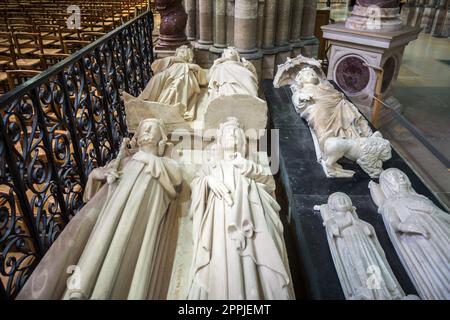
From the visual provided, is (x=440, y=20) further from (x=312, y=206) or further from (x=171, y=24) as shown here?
(x=312, y=206)

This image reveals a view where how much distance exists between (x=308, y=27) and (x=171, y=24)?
9.20ft

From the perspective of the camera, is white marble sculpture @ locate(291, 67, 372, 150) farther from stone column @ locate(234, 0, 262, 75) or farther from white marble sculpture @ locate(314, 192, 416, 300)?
stone column @ locate(234, 0, 262, 75)

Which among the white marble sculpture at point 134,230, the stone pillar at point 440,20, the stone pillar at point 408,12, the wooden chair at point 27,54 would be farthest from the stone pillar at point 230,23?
the stone pillar at point 408,12

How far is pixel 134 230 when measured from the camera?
64.1 inches

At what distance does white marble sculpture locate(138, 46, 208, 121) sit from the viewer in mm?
3355

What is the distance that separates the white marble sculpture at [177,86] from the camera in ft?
11.0

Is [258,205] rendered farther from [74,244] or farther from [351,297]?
[74,244]

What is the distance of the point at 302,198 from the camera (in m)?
2.39

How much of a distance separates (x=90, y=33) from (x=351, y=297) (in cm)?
633

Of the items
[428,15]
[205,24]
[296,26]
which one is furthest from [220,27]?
[428,15]

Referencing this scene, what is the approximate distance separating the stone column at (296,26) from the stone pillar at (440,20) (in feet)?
26.4

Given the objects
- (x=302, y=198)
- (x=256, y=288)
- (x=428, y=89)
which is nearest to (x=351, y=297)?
(x=256, y=288)

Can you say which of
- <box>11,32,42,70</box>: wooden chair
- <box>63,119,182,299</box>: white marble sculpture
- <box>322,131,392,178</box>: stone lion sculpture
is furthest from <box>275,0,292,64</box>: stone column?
<box>11,32,42,70</box>: wooden chair

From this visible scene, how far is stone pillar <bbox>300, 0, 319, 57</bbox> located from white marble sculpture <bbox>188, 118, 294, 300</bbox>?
15.0ft
